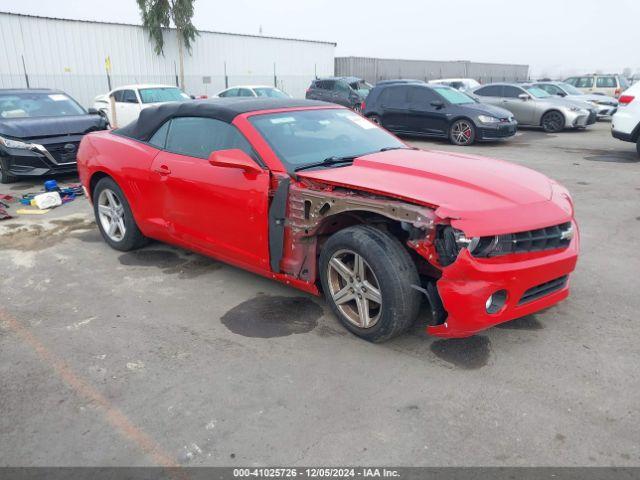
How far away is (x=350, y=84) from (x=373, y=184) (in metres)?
17.8

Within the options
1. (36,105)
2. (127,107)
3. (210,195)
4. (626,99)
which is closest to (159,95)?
(127,107)

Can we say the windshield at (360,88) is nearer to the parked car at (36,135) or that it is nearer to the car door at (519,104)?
the car door at (519,104)

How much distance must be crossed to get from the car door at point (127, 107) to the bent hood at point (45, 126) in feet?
19.7

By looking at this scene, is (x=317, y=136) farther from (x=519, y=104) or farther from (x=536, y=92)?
(x=536, y=92)

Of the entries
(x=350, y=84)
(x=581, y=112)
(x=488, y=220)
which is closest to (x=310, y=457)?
(x=488, y=220)

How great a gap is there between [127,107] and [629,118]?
42.6 feet

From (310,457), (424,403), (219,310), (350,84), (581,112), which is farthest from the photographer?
(350,84)

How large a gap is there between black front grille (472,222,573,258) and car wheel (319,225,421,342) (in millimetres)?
462

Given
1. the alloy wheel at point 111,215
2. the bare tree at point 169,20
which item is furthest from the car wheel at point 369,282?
the bare tree at point 169,20

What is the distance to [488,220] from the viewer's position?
3.09 metres

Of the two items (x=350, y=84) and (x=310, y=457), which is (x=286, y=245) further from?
(x=350, y=84)

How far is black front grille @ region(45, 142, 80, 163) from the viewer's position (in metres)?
8.66

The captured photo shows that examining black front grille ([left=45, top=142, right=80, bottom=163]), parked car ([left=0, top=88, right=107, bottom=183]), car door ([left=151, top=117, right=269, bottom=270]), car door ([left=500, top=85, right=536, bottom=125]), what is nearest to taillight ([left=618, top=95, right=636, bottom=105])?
car door ([left=500, top=85, right=536, bottom=125])

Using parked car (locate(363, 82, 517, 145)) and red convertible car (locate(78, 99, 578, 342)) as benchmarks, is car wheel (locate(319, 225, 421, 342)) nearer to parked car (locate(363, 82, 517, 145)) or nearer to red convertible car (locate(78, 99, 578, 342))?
red convertible car (locate(78, 99, 578, 342))
